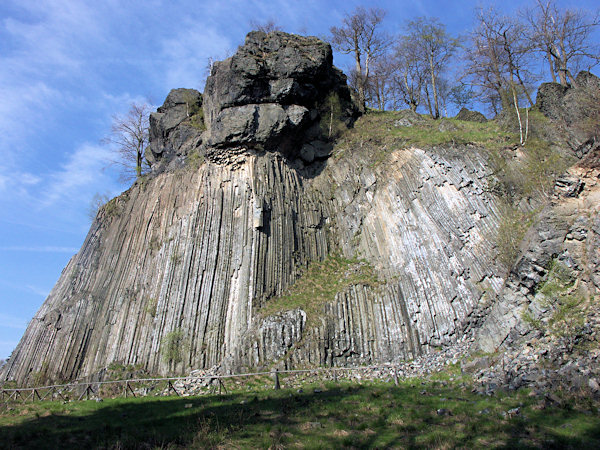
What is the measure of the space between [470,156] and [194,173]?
16.1 m

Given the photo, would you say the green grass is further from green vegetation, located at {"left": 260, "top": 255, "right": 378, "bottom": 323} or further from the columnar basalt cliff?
green vegetation, located at {"left": 260, "top": 255, "right": 378, "bottom": 323}

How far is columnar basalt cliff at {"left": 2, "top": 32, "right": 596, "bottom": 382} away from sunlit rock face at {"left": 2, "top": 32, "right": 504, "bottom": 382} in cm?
Result: 8

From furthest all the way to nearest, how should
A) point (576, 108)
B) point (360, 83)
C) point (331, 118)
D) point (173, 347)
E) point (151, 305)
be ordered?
point (360, 83)
point (331, 118)
point (151, 305)
point (173, 347)
point (576, 108)

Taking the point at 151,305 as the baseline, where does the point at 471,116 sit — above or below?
above

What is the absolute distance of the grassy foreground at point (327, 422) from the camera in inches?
356

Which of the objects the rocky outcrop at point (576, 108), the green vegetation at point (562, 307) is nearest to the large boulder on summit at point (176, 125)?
the rocky outcrop at point (576, 108)

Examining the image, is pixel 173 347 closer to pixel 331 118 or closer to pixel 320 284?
pixel 320 284

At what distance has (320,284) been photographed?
2197cm

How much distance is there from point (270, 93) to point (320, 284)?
1256 cm

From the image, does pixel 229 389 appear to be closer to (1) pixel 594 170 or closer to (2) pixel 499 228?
(2) pixel 499 228

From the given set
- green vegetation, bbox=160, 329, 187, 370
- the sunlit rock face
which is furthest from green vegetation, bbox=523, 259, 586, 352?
green vegetation, bbox=160, 329, 187, 370

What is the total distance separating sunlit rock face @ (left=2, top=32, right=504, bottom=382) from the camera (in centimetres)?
1898

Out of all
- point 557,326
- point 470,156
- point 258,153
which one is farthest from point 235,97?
point 557,326

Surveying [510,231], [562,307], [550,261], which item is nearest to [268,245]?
[510,231]
